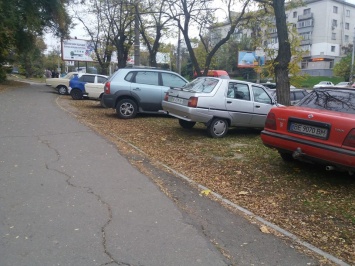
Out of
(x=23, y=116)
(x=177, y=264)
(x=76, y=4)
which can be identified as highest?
(x=76, y=4)

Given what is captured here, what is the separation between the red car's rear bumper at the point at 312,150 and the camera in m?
4.66

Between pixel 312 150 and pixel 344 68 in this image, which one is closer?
pixel 312 150

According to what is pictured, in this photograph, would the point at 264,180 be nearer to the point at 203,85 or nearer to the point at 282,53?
the point at 203,85

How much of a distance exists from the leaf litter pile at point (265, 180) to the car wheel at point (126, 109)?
6.46ft

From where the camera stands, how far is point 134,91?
37.8 ft

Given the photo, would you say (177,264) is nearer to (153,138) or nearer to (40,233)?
(40,233)

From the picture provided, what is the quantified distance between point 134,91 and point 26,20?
16.8m

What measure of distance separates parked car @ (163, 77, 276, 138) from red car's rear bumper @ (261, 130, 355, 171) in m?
2.71

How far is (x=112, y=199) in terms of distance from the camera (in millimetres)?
4523

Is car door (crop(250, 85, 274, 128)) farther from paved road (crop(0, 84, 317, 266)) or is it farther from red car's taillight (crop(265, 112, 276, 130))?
paved road (crop(0, 84, 317, 266))

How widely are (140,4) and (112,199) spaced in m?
18.2

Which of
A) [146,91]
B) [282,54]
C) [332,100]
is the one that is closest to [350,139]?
[332,100]

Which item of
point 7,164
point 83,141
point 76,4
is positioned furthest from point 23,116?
point 76,4

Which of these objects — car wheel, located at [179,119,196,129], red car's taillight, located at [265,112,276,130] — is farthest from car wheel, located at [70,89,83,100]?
red car's taillight, located at [265,112,276,130]
